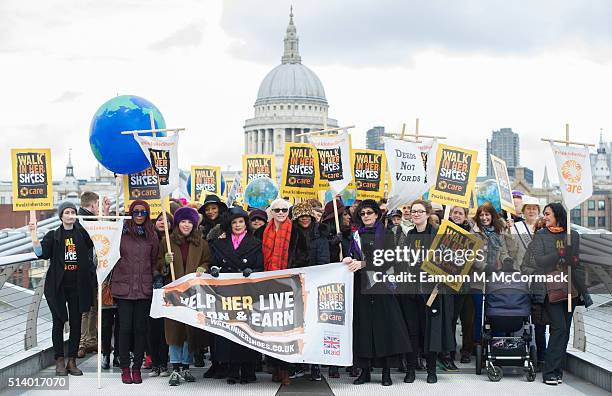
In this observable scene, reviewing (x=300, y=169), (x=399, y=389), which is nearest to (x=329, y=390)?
(x=399, y=389)

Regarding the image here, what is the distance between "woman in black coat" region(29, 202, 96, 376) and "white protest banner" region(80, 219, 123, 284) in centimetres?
42

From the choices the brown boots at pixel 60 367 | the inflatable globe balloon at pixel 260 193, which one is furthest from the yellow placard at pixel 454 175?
the inflatable globe balloon at pixel 260 193

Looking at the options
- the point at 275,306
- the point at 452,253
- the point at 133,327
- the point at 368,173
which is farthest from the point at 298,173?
the point at 133,327

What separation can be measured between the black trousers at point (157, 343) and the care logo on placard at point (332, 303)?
1.67m

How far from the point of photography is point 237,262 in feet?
33.3

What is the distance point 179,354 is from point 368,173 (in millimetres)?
4933

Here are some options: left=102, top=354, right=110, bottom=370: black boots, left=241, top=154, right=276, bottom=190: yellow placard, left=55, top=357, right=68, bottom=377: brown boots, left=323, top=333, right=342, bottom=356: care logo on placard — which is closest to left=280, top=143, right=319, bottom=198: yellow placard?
left=323, top=333, right=342, bottom=356: care logo on placard

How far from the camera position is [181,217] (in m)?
10.2

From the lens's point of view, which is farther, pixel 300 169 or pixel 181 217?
pixel 300 169

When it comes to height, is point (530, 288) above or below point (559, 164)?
below

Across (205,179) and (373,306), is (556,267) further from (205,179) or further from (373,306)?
(205,179)

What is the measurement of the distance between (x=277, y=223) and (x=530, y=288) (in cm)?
261

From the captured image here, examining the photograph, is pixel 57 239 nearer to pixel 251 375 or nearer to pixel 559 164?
pixel 251 375

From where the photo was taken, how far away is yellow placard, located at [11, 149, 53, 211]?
450 inches
